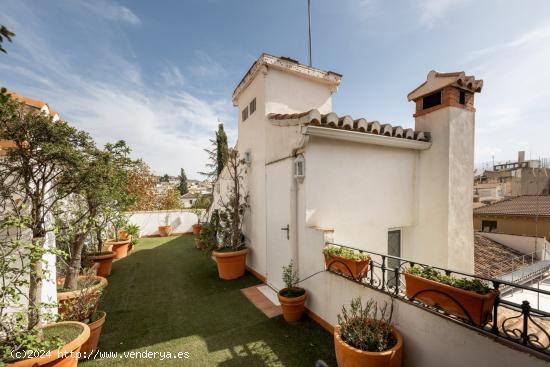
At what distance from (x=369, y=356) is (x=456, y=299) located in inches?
44.8

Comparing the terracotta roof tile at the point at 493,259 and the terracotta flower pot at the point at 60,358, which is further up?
the terracotta flower pot at the point at 60,358

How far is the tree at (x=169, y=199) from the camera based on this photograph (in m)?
16.9

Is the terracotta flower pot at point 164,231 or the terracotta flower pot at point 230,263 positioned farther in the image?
the terracotta flower pot at point 164,231

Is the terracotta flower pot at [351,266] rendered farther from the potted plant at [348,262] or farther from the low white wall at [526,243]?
the low white wall at [526,243]

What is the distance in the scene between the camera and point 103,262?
7000 millimetres

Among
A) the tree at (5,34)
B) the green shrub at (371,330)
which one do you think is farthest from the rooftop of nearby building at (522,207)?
the tree at (5,34)

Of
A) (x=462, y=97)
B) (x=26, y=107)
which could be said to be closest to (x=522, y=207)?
(x=462, y=97)

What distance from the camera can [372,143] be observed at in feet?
16.7

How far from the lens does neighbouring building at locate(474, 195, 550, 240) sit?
12844 mm

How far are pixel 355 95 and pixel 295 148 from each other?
4.87m

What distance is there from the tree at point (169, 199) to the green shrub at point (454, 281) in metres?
17.1

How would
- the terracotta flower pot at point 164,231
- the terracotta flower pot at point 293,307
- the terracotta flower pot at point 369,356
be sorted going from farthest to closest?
the terracotta flower pot at point 164,231, the terracotta flower pot at point 293,307, the terracotta flower pot at point 369,356

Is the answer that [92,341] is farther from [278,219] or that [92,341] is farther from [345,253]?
[345,253]

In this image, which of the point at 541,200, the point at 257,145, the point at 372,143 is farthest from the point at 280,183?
the point at 541,200
